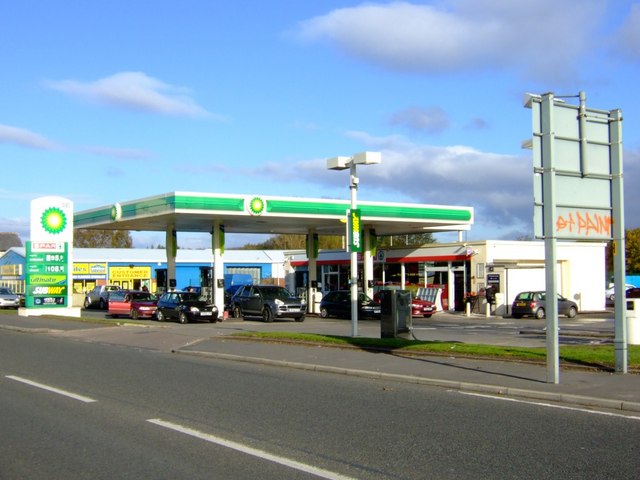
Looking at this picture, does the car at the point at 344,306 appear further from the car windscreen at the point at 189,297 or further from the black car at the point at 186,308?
the car windscreen at the point at 189,297

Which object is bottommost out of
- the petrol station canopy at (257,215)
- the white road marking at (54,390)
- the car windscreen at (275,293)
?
the white road marking at (54,390)

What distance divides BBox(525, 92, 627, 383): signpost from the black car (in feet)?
73.6

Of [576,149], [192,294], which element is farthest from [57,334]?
[576,149]

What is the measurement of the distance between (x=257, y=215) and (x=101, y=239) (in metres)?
77.4

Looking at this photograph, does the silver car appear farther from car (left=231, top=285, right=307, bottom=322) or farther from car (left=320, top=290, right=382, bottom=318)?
car (left=320, top=290, right=382, bottom=318)

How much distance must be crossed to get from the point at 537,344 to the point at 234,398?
36.9 ft

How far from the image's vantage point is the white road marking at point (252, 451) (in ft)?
23.1

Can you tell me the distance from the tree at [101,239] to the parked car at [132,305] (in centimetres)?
6651

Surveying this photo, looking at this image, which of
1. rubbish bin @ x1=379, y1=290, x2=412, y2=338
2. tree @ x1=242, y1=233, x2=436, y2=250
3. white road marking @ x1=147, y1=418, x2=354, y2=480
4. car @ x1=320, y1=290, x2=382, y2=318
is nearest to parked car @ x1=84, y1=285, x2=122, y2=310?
car @ x1=320, y1=290, x2=382, y2=318

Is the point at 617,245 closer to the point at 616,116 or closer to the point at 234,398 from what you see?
the point at 616,116

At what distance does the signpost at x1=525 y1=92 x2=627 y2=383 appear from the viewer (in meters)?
12.5

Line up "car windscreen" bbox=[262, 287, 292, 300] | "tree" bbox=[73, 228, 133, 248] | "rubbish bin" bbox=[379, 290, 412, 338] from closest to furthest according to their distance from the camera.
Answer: "rubbish bin" bbox=[379, 290, 412, 338], "car windscreen" bbox=[262, 287, 292, 300], "tree" bbox=[73, 228, 133, 248]

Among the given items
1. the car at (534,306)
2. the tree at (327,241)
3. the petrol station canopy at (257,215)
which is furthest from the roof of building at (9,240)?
the car at (534,306)

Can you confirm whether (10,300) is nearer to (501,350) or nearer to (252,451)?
(501,350)
